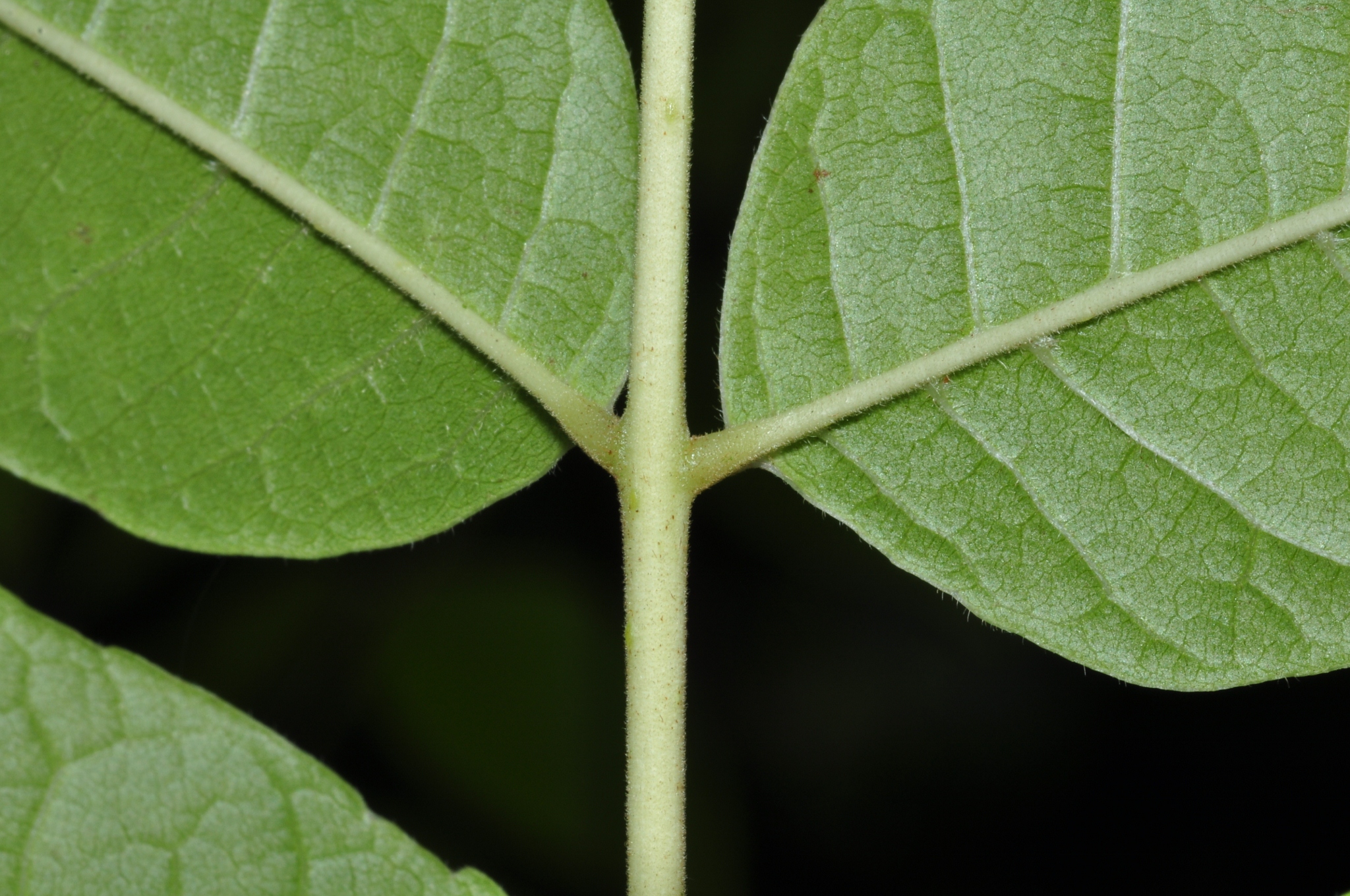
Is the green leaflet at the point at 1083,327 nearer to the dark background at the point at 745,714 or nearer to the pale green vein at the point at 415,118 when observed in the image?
the pale green vein at the point at 415,118

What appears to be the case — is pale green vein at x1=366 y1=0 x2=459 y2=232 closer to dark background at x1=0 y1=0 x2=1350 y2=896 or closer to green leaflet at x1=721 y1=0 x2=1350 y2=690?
green leaflet at x1=721 y1=0 x2=1350 y2=690

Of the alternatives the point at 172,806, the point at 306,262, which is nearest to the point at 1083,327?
the point at 306,262

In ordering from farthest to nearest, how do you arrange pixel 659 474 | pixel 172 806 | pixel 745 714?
pixel 745 714 < pixel 659 474 < pixel 172 806

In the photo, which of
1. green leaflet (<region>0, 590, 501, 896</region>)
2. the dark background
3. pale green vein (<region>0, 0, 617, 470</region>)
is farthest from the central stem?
the dark background

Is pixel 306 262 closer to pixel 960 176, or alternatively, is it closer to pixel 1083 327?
pixel 960 176

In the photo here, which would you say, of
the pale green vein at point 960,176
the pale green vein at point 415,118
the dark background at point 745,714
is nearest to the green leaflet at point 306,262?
the pale green vein at point 415,118

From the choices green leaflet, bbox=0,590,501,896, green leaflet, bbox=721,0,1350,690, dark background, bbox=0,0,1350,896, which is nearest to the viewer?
green leaflet, bbox=0,590,501,896
